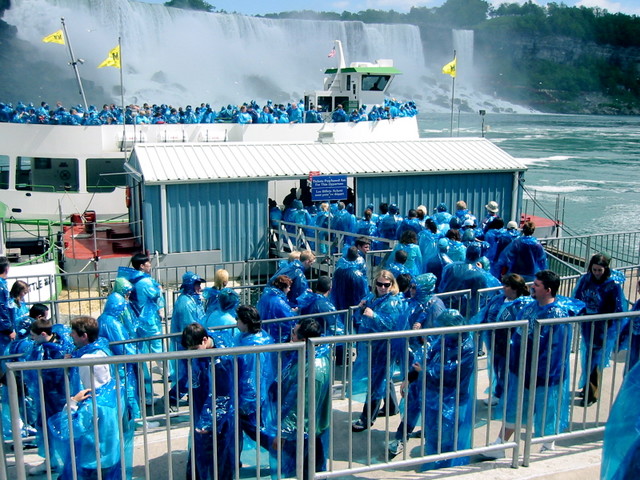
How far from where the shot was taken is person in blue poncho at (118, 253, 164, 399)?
676cm

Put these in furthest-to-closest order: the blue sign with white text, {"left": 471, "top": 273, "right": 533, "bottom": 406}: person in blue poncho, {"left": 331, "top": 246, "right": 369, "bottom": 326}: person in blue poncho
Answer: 1. the blue sign with white text
2. {"left": 331, "top": 246, "right": 369, "bottom": 326}: person in blue poncho
3. {"left": 471, "top": 273, "right": 533, "bottom": 406}: person in blue poncho

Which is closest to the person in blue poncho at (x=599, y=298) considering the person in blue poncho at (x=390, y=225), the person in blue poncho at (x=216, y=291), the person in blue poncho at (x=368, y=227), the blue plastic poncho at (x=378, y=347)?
the blue plastic poncho at (x=378, y=347)

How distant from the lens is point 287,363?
14.4 ft

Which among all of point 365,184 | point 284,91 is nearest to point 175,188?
point 365,184

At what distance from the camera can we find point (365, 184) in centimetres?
1452

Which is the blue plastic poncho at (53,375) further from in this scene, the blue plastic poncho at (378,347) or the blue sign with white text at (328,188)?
the blue sign with white text at (328,188)

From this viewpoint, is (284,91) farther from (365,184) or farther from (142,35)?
(365,184)

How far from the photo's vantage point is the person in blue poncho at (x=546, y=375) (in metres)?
4.50

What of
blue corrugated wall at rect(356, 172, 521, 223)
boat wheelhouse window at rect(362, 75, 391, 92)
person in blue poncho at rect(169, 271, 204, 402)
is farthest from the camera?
boat wheelhouse window at rect(362, 75, 391, 92)

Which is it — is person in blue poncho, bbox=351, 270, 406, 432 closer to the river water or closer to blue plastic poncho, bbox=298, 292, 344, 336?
blue plastic poncho, bbox=298, 292, 344, 336

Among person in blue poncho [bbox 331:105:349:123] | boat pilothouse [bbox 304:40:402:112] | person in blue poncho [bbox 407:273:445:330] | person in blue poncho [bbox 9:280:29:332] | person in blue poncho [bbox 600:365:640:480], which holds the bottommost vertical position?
person in blue poncho [bbox 9:280:29:332]

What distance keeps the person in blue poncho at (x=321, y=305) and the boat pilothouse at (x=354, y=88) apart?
19.0m

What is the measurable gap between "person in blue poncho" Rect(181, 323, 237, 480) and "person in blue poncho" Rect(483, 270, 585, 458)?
5.71 feet

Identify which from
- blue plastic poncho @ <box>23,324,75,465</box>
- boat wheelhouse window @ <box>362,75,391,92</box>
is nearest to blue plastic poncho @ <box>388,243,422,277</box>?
blue plastic poncho @ <box>23,324,75,465</box>
